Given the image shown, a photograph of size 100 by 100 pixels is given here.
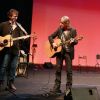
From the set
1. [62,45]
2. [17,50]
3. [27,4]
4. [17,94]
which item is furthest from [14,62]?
[27,4]

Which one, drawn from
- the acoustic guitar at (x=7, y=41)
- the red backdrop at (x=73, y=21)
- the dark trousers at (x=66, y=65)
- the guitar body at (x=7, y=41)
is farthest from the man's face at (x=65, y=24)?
the red backdrop at (x=73, y=21)

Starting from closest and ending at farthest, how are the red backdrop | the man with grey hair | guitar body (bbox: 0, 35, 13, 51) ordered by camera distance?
guitar body (bbox: 0, 35, 13, 51)
the man with grey hair
the red backdrop

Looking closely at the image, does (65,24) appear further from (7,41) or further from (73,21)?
(73,21)

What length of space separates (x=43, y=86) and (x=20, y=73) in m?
2.02

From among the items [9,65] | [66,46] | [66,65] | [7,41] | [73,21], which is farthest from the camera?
[73,21]

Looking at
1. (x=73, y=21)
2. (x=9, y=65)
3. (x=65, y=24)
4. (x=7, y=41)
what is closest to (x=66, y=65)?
(x=65, y=24)

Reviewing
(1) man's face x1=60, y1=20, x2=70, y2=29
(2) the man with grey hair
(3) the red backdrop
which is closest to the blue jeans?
(2) the man with grey hair

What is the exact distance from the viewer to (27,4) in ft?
40.5

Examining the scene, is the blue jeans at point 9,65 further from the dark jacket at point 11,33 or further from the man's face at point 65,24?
the man's face at point 65,24

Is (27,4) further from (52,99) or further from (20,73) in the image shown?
(52,99)

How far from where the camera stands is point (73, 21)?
1312 cm

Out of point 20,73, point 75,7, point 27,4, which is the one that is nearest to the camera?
point 20,73

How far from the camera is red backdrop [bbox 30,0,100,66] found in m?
12.8

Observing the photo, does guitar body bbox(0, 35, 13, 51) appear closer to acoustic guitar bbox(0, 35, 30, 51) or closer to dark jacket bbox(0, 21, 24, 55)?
acoustic guitar bbox(0, 35, 30, 51)
